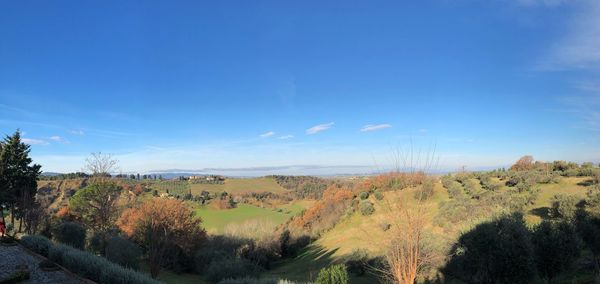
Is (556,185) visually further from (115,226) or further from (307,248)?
(115,226)

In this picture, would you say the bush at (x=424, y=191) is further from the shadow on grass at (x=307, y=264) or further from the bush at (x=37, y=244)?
the shadow on grass at (x=307, y=264)

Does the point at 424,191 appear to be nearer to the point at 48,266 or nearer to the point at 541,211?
the point at 48,266

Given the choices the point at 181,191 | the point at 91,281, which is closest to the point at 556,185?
the point at 91,281

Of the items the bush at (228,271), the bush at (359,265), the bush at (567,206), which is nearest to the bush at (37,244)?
the bush at (228,271)

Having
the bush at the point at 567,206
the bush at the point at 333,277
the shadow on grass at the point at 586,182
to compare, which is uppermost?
the shadow on grass at the point at 586,182

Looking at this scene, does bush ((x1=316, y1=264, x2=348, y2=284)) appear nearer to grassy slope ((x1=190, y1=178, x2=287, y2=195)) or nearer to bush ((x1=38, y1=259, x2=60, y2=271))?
bush ((x1=38, y1=259, x2=60, y2=271))

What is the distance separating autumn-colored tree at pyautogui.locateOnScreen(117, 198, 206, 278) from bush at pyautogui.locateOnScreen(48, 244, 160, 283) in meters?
13.7

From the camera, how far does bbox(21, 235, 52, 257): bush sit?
560 inches

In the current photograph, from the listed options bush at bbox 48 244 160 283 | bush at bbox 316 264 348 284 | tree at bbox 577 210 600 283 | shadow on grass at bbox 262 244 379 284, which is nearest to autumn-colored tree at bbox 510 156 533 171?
shadow on grass at bbox 262 244 379 284

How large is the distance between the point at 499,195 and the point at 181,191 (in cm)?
7079

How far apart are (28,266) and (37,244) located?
328 centimetres

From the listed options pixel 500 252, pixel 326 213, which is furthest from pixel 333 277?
pixel 326 213

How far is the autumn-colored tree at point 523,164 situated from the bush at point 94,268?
135 ft

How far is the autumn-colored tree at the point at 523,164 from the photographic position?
128 ft
